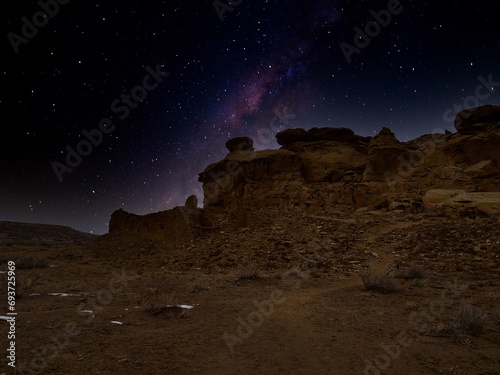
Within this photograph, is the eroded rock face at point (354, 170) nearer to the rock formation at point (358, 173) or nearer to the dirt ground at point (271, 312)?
the rock formation at point (358, 173)

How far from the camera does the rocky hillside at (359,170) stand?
2569 cm

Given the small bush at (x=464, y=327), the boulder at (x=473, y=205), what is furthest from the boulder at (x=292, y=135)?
the small bush at (x=464, y=327)

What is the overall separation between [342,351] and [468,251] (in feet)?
30.2

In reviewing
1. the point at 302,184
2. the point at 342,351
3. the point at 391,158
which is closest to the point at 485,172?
the point at 391,158

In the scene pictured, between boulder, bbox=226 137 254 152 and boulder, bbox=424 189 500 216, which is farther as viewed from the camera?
boulder, bbox=226 137 254 152

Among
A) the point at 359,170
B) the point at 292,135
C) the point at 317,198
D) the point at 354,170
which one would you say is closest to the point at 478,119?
the point at 359,170

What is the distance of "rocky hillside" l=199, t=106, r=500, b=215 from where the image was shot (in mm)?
25688

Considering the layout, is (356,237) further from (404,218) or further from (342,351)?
(342,351)

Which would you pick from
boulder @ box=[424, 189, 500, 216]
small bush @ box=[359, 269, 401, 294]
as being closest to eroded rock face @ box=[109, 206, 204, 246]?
small bush @ box=[359, 269, 401, 294]

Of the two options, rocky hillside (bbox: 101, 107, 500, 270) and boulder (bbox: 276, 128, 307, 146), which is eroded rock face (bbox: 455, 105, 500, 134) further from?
boulder (bbox: 276, 128, 307, 146)

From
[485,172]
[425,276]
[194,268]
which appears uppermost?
[485,172]

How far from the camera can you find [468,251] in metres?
10.2

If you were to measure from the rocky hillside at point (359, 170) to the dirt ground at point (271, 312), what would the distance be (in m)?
13.1

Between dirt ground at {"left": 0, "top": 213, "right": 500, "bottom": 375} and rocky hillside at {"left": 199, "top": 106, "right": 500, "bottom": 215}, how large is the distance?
13.1 metres
